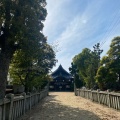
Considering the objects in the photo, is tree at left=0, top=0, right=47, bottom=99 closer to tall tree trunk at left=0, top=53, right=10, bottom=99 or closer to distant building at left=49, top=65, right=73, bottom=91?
tall tree trunk at left=0, top=53, right=10, bottom=99

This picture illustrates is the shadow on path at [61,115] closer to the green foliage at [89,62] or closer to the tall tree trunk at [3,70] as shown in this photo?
the tall tree trunk at [3,70]

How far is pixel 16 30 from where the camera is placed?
32.9 feet

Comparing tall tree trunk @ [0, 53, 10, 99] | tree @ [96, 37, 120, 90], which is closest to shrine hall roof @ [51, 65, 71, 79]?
tree @ [96, 37, 120, 90]

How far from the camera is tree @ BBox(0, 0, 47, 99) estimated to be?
32.9ft

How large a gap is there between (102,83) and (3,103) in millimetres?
14214

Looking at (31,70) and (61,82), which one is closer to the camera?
(31,70)

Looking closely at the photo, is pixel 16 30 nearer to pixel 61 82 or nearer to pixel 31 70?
pixel 31 70

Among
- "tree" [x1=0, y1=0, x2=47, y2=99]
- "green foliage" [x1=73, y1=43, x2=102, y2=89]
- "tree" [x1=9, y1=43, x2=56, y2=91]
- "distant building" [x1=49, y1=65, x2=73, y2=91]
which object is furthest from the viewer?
"distant building" [x1=49, y1=65, x2=73, y2=91]

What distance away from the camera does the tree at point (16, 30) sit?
10039mm

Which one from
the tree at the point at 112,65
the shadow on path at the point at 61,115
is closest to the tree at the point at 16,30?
the shadow on path at the point at 61,115

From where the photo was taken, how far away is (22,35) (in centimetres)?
1011

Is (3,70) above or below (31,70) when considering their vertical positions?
below

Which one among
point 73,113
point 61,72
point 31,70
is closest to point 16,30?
point 73,113

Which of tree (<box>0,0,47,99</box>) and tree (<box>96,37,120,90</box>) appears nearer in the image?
tree (<box>0,0,47,99</box>)
